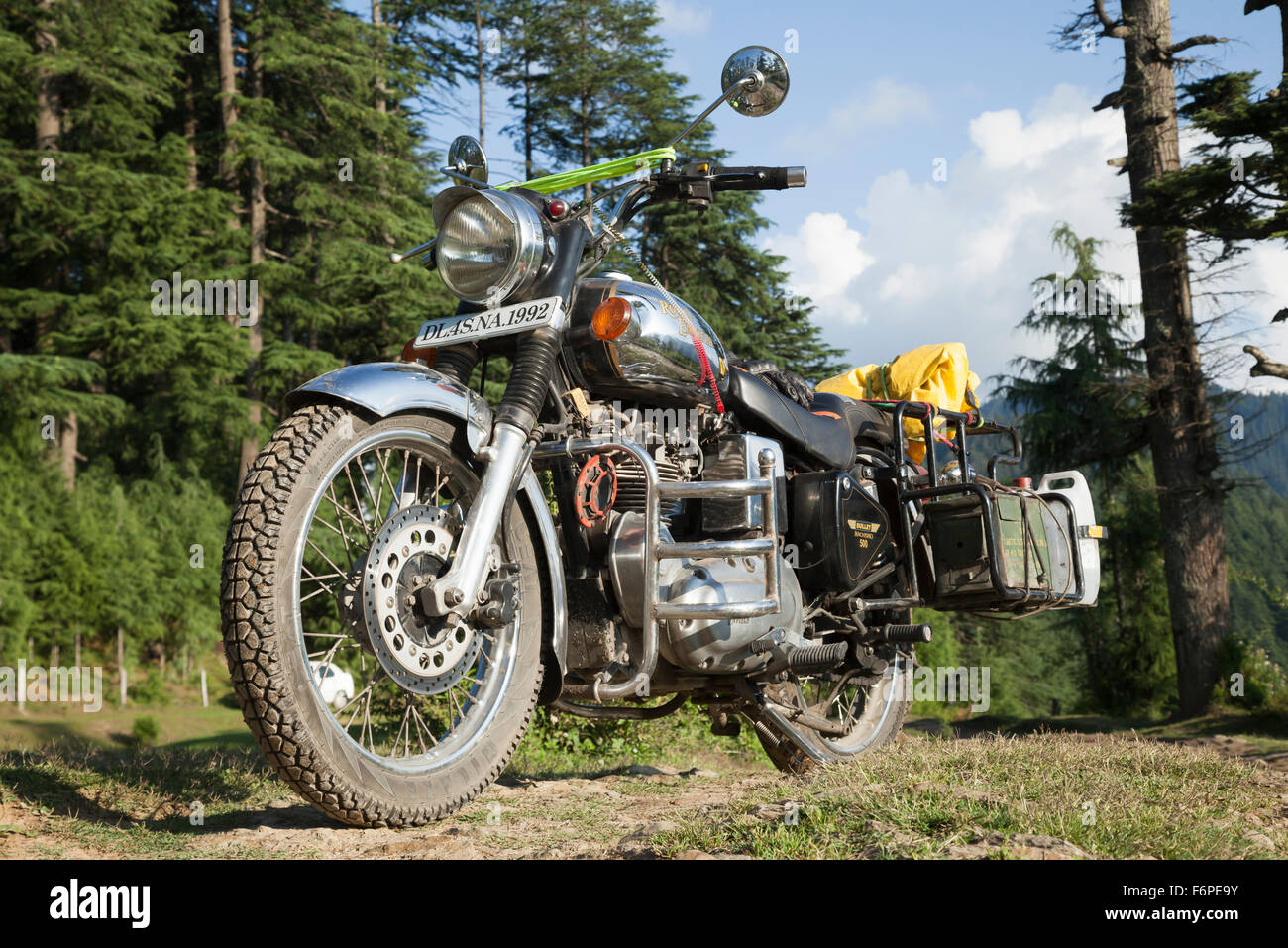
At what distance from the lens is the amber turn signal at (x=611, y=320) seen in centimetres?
362

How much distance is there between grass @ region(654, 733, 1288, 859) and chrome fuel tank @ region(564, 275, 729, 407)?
1420mm

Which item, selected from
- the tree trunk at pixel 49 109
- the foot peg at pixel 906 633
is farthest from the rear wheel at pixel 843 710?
the tree trunk at pixel 49 109

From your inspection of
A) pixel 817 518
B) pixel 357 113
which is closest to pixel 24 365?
pixel 357 113

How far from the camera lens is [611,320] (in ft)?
11.9

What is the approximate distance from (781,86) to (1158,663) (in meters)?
20.0

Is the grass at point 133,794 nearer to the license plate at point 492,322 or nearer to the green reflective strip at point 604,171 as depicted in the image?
the license plate at point 492,322

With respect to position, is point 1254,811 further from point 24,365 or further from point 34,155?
point 34,155

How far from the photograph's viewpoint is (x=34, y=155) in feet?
69.1

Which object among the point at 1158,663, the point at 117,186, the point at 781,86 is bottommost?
the point at 1158,663

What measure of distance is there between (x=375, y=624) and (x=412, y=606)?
143mm

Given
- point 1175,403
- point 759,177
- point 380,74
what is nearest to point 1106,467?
point 1175,403

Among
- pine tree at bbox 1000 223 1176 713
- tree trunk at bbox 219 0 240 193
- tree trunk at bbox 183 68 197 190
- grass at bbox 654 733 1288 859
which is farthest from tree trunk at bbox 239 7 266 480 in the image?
grass at bbox 654 733 1288 859

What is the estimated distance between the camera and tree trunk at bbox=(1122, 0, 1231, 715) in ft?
44.9
